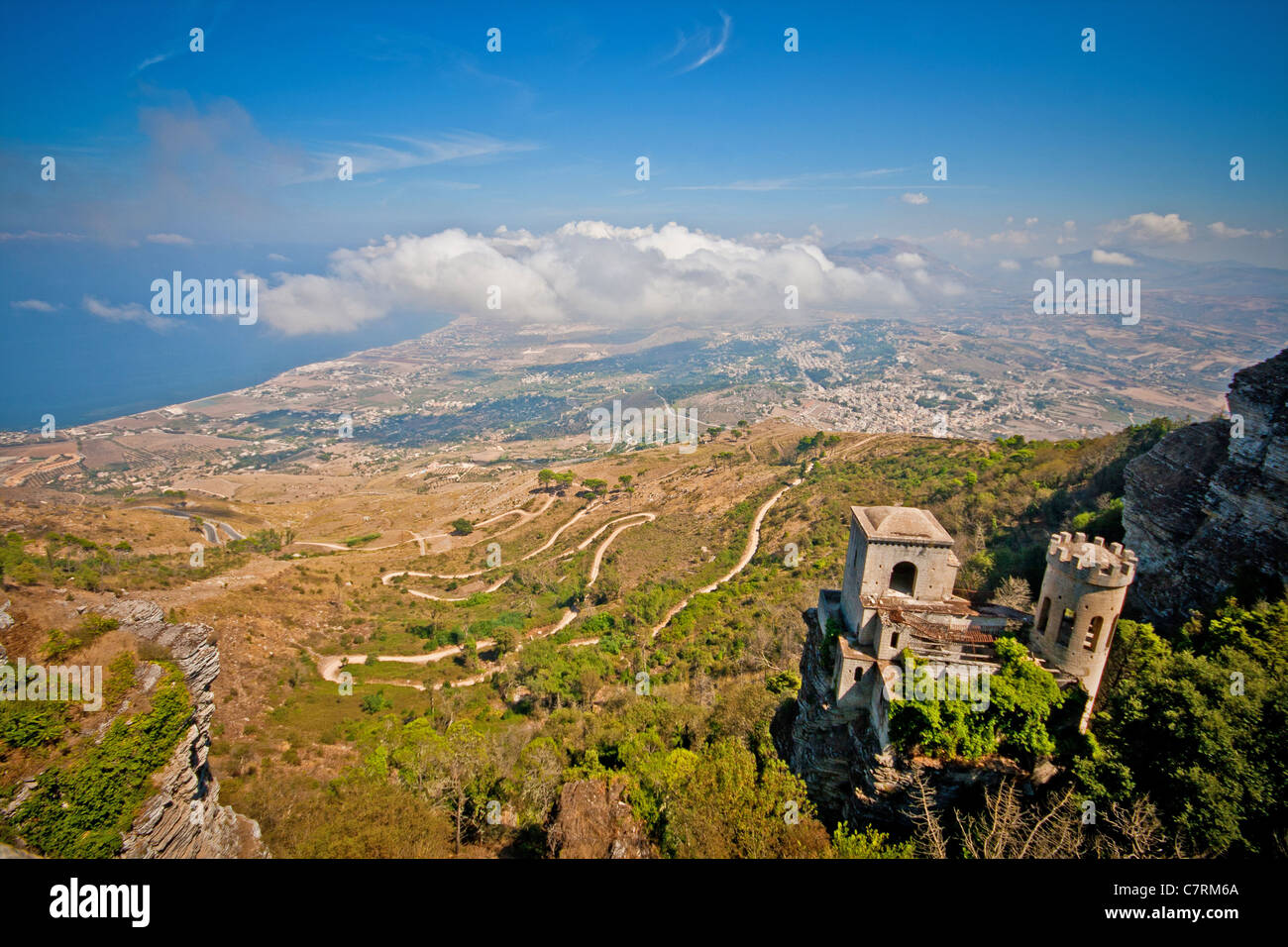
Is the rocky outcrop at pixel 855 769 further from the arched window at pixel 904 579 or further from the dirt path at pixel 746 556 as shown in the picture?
the dirt path at pixel 746 556

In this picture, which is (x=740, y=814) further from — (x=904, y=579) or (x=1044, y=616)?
(x=1044, y=616)

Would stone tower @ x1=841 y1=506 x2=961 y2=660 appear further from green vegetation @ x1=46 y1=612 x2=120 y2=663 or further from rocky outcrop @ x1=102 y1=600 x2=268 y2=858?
green vegetation @ x1=46 y1=612 x2=120 y2=663

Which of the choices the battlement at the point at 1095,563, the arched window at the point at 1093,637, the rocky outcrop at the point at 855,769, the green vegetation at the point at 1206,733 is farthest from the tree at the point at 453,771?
the battlement at the point at 1095,563

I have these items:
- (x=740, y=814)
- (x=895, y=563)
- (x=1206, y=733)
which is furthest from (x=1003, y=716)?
(x=740, y=814)

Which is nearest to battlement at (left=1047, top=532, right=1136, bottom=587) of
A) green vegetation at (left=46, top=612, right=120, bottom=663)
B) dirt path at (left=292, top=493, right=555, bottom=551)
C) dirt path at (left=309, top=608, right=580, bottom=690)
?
green vegetation at (left=46, top=612, right=120, bottom=663)

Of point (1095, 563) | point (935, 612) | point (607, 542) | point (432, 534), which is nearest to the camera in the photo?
point (1095, 563)

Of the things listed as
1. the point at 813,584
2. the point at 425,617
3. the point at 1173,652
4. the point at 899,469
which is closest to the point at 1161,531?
the point at 1173,652
